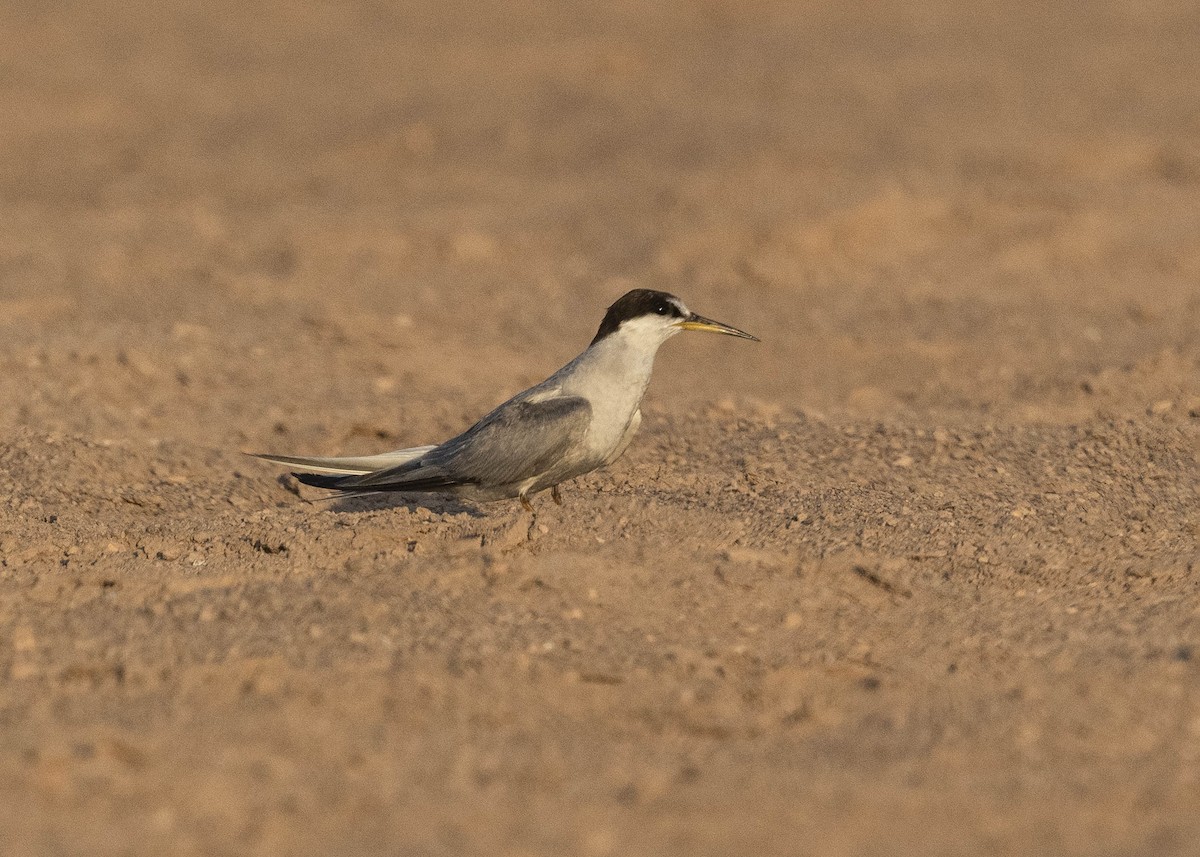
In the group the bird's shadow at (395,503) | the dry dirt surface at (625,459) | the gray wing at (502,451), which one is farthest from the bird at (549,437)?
the bird's shadow at (395,503)

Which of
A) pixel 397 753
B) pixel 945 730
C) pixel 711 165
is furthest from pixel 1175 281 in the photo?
pixel 397 753

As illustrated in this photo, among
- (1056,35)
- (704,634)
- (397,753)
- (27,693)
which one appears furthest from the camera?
(1056,35)

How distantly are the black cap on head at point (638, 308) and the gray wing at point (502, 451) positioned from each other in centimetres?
39

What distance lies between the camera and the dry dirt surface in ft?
13.3

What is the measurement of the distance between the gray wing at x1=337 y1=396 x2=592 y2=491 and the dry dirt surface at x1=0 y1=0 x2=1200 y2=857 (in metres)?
0.25

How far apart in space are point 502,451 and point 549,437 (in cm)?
20

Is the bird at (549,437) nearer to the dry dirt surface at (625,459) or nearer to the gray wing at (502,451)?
the gray wing at (502,451)

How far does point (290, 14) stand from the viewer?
19125 millimetres

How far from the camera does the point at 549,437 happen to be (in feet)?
18.7

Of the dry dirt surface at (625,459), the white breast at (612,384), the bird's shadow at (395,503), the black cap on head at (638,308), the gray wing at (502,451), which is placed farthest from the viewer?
the bird's shadow at (395,503)

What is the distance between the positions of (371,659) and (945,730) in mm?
1704

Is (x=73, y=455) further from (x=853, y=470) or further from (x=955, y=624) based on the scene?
(x=955, y=624)

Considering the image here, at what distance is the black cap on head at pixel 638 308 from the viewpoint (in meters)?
6.07

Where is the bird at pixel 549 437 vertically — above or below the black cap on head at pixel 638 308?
below
